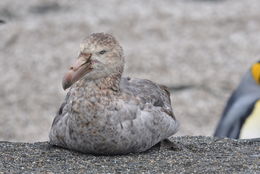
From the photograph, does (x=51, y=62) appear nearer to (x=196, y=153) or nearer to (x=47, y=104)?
(x=47, y=104)

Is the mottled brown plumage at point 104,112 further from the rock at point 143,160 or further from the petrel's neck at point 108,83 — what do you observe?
the rock at point 143,160

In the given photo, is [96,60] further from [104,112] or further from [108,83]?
[104,112]

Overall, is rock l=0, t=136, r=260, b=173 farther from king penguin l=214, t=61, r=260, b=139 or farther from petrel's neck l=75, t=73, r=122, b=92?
king penguin l=214, t=61, r=260, b=139

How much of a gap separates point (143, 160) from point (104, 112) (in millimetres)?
451

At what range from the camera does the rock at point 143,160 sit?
5.33m

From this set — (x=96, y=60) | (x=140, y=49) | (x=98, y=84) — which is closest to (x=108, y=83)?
(x=98, y=84)

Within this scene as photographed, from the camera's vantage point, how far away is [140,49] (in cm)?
1376

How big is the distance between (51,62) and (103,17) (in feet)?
4.55

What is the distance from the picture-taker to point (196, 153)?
19.5 feet

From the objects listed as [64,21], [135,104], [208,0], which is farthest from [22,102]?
[135,104]

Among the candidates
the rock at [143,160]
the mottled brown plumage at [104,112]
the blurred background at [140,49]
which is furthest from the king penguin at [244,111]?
the mottled brown plumage at [104,112]

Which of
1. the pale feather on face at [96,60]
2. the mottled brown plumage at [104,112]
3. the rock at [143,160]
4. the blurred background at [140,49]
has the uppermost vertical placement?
the blurred background at [140,49]

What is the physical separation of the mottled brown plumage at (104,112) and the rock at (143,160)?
103 mm

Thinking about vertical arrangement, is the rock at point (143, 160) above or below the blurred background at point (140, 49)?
below
